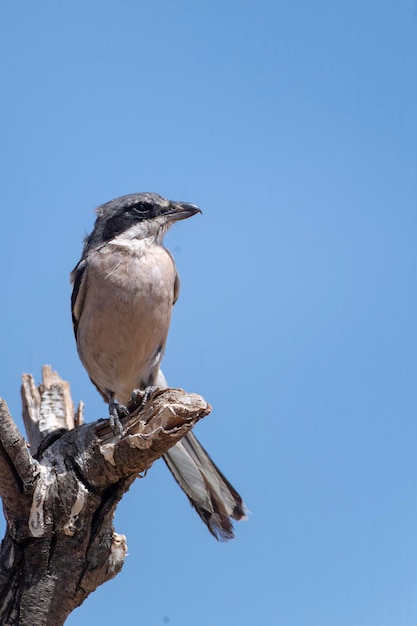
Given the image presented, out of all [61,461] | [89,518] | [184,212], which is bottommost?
[89,518]

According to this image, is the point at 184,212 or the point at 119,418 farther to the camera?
the point at 184,212

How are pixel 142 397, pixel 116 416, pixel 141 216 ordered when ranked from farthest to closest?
pixel 141 216
pixel 142 397
pixel 116 416

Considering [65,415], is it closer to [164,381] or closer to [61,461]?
[164,381]

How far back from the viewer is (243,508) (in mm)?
5605

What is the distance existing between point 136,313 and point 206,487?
1.45m

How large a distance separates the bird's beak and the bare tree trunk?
202 centimetres

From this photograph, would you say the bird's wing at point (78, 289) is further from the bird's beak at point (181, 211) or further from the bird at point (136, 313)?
the bird's beak at point (181, 211)

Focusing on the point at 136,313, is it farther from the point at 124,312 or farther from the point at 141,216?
the point at 141,216

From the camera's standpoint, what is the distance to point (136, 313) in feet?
19.0

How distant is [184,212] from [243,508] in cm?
249

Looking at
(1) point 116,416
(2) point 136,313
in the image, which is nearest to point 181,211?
(2) point 136,313

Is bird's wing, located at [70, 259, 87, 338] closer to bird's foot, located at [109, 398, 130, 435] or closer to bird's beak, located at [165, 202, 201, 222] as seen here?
bird's beak, located at [165, 202, 201, 222]

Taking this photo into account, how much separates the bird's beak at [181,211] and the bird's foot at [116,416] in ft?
5.96

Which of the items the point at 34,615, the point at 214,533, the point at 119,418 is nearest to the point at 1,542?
the point at 34,615
